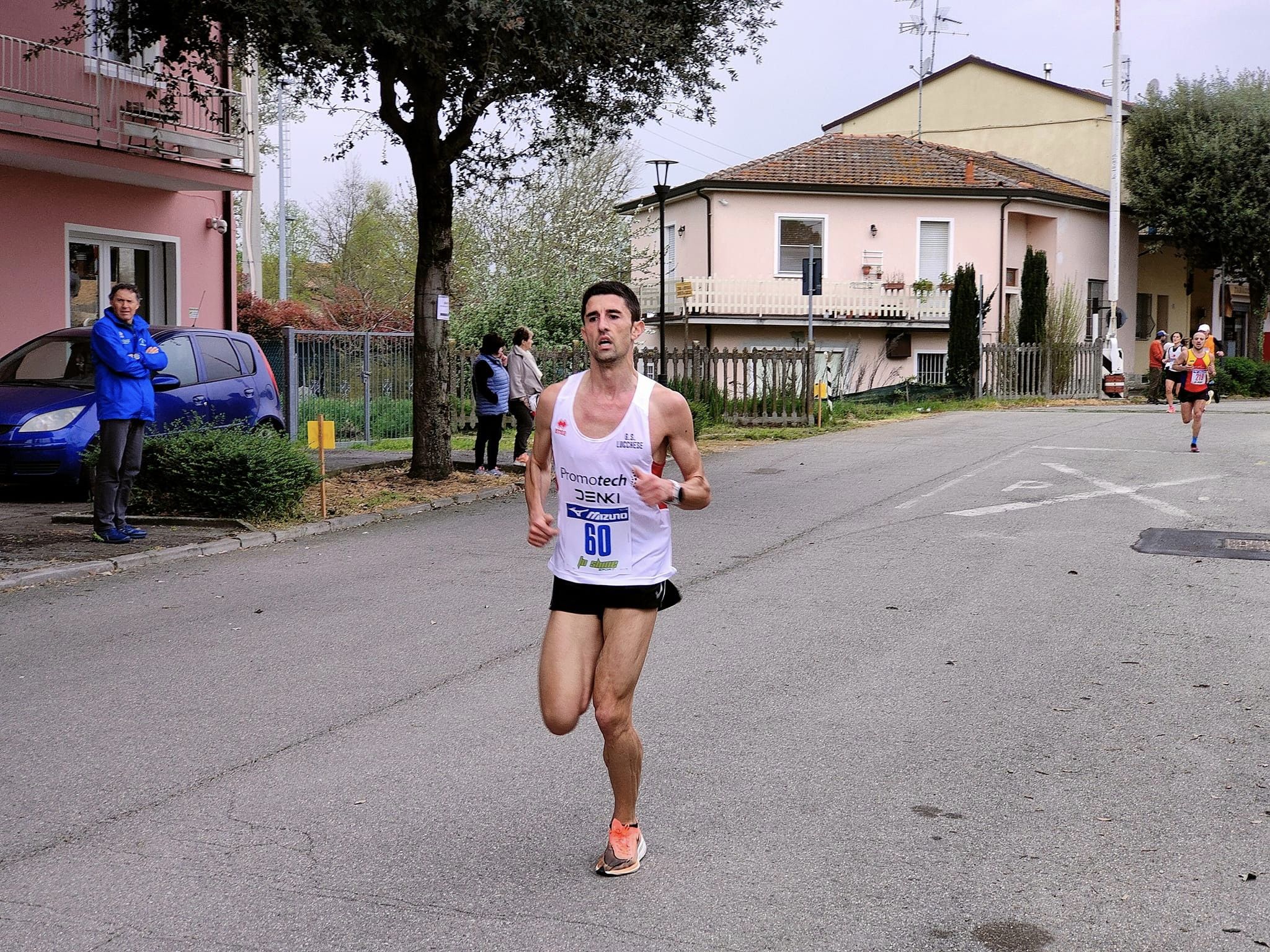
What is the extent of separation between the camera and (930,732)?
19.3ft

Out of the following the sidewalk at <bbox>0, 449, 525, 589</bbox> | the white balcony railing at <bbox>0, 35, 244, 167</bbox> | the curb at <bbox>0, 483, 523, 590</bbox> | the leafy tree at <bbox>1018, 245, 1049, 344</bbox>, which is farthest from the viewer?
the leafy tree at <bbox>1018, 245, 1049, 344</bbox>

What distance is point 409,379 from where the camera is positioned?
22656 mm

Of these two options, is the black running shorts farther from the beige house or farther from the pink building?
the beige house

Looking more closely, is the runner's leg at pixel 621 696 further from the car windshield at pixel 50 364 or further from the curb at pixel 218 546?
the car windshield at pixel 50 364

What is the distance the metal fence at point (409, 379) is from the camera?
20656 mm

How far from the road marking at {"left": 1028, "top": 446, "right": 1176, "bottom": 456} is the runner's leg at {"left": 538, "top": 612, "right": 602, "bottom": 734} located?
→ 15938mm

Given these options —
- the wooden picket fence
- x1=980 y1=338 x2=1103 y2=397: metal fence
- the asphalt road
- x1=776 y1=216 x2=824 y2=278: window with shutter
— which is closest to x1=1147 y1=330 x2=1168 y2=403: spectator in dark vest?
x1=980 y1=338 x2=1103 y2=397: metal fence

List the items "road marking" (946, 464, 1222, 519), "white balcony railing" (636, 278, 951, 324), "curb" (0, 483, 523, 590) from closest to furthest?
"curb" (0, 483, 523, 590) < "road marking" (946, 464, 1222, 519) < "white balcony railing" (636, 278, 951, 324)

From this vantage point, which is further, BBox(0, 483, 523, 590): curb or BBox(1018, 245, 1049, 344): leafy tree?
BBox(1018, 245, 1049, 344): leafy tree

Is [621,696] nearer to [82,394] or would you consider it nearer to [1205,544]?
[1205,544]

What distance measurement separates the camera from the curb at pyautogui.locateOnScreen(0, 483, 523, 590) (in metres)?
9.70

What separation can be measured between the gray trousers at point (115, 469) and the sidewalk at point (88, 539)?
0.88 feet

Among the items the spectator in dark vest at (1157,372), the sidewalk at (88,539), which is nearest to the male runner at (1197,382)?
the sidewalk at (88,539)

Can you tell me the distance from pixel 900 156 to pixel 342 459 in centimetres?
2695
